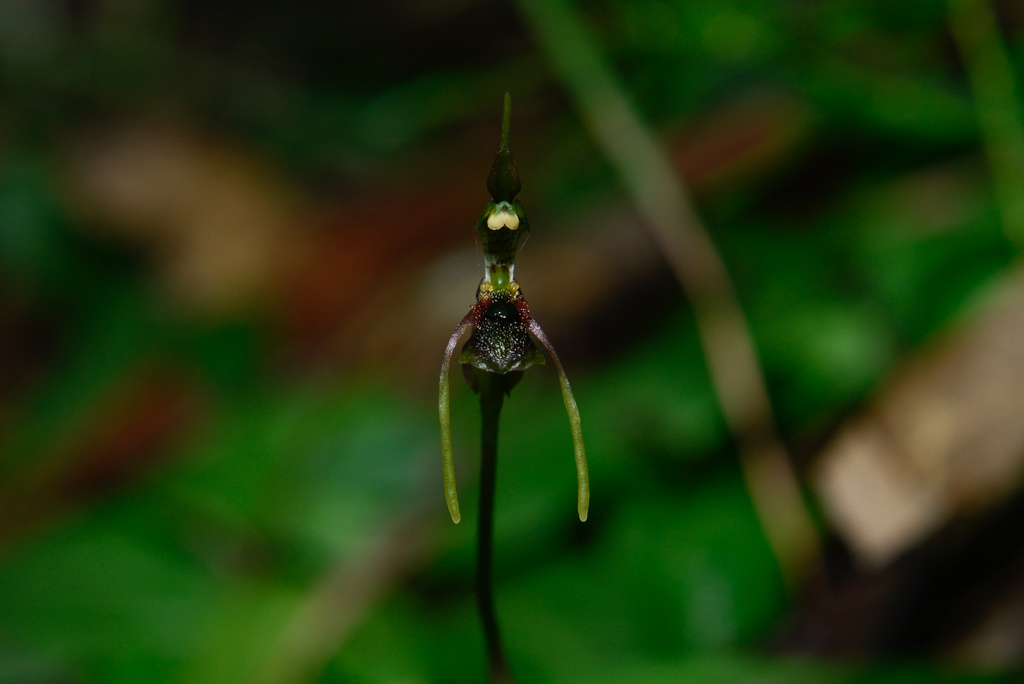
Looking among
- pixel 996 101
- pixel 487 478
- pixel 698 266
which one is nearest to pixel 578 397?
pixel 698 266

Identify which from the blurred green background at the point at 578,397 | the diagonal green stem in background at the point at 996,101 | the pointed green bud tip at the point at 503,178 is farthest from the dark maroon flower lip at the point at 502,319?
the diagonal green stem in background at the point at 996,101

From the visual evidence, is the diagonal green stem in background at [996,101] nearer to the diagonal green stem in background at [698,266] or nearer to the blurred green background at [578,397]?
the blurred green background at [578,397]

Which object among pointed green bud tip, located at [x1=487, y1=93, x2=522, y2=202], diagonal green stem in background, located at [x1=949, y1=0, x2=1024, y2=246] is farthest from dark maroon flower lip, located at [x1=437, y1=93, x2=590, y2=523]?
diagonal green stem in background, located at [x1=949, y1=0, x2=1024, y2=246]

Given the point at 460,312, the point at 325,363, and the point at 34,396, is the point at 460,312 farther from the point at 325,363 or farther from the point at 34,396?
the point at 34,396

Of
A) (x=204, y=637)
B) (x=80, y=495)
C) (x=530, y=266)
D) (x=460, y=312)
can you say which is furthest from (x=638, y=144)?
(x=80, y=495)

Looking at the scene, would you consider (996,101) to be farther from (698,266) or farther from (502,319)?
(502,319)

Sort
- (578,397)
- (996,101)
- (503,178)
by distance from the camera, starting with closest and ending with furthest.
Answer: (503,178), (578,397), (996,101)
